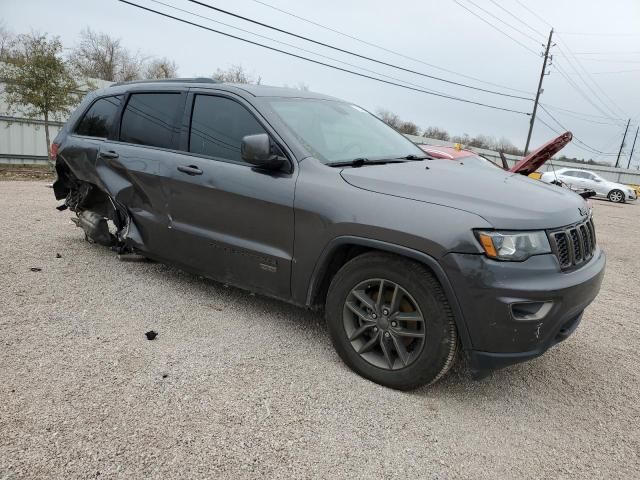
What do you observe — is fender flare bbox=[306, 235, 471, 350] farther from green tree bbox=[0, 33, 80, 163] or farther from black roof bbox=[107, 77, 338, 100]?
green tree bbox=[0, 33, 80, 163]

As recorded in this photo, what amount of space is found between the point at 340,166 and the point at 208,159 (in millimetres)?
1114

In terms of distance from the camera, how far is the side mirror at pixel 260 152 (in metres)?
3.09

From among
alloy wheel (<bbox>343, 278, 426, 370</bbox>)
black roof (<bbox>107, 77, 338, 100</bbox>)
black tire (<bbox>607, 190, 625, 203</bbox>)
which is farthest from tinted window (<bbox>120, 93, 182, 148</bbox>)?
black tire (<bbox>607, 190, 625, 203</bbox>)

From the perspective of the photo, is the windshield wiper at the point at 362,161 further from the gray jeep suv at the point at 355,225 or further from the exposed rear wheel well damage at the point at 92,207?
the exposed rear wheel well damage at the point at 92,207

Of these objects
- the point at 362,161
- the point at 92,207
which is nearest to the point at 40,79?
the point at 92,207

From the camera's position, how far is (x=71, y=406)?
8.31 ft

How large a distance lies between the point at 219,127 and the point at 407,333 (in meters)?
2.13

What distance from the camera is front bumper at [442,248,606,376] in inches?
97.1

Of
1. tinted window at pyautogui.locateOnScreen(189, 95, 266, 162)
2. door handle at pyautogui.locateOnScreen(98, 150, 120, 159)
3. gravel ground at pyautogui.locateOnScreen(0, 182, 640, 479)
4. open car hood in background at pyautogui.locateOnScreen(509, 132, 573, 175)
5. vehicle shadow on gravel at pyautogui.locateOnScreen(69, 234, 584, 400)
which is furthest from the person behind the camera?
open car hood in background at pyautogui.locateOnScreen(509, 132, 573, 175)

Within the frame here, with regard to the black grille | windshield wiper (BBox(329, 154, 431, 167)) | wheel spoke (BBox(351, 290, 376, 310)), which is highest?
windshield wiper (BBox(329, 154, 431, 167))

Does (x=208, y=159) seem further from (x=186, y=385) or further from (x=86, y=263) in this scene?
(x=86, y=263)

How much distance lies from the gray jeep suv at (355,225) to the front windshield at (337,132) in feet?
0.05

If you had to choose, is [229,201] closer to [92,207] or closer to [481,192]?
[481,192]

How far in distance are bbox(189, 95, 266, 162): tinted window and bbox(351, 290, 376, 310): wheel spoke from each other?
1.34 m
